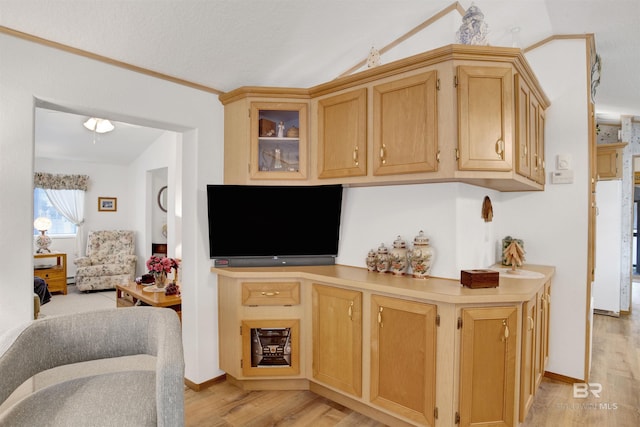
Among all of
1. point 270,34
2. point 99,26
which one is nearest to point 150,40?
point 99,26

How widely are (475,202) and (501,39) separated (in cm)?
133

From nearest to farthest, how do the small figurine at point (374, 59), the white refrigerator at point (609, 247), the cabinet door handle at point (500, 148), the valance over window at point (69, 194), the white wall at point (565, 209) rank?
the cabinet door handle at point (500, 148) → the small figurine at point (374, 59) → the white wall at point (565, 209) → the white refrigerator at point (609, 247) → the valance over window at point (69, 194)

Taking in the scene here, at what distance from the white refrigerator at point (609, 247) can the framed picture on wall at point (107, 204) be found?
326 inches

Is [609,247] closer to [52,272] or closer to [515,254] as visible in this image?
[515,254]

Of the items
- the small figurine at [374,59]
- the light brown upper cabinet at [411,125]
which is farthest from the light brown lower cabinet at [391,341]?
the small figurine at [374,59]

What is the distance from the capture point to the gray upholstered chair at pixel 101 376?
3.97 ft

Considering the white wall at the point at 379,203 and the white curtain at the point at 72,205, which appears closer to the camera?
the white wall at the point at 379,203

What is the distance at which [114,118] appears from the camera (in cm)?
240

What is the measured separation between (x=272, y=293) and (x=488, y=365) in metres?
1.42

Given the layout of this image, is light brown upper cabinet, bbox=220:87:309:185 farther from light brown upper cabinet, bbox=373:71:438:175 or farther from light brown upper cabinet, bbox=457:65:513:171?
light brown upper cabinet, bbox=457:65:513:171

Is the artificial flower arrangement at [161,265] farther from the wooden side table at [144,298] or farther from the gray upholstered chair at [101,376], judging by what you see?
the gray upholstered chair at [101,376]

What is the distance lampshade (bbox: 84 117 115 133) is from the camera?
5361 millimetres

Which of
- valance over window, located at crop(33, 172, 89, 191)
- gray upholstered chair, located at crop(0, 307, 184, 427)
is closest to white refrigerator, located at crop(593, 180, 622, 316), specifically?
gray upholstered chair, located at crop(0, 307, 184, 427)

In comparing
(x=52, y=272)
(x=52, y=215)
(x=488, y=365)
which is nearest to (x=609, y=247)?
(x=488, y=365)
